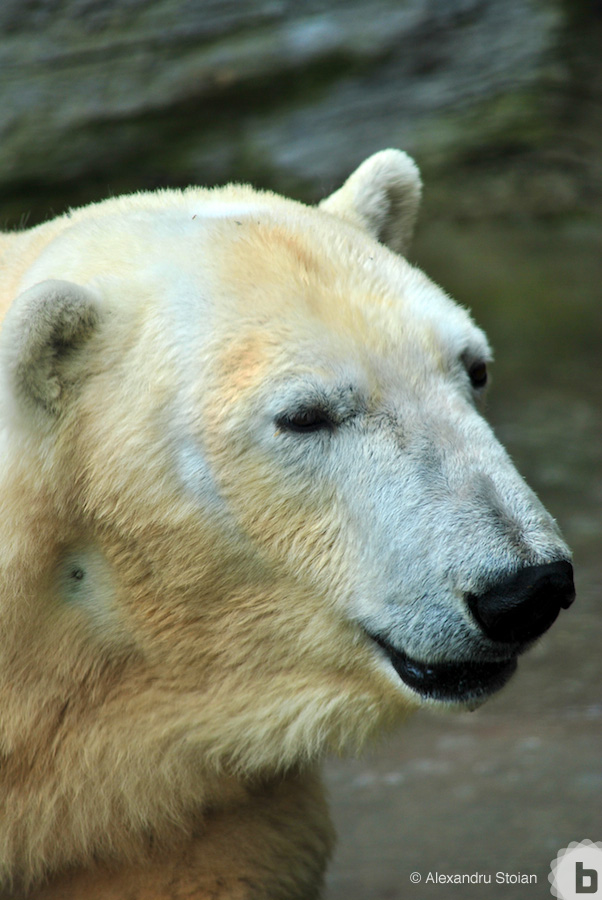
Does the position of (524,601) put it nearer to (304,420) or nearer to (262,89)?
(304,420)

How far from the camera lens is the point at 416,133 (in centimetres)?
545

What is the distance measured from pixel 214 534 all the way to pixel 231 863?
0.76 m

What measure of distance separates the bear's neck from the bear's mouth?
0.50 meters

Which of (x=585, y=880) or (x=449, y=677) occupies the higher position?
(x=449, y=677)

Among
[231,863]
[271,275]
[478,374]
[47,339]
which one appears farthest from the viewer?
[478,374]

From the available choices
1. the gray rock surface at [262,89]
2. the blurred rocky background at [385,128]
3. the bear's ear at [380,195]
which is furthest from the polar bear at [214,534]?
the gray rock surface at [262,89]

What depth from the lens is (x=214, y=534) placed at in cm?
203

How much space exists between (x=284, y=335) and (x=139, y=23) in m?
3.44

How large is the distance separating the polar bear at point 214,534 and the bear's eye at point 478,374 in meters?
0.07

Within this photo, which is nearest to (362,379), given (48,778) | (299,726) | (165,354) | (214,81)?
(165,354)

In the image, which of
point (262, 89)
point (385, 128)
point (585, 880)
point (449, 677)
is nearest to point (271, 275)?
point (449, 677)

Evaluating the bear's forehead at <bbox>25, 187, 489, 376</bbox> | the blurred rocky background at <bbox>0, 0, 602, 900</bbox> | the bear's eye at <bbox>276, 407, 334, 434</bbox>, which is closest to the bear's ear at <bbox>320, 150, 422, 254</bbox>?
the bear's forehead at <bbox>25, 187, 489, 376</bbox>

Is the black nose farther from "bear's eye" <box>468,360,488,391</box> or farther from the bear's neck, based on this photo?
the bear's neck

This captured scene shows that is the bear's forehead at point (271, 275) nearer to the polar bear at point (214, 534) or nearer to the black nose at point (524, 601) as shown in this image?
the polar bear at point (214, 534)
